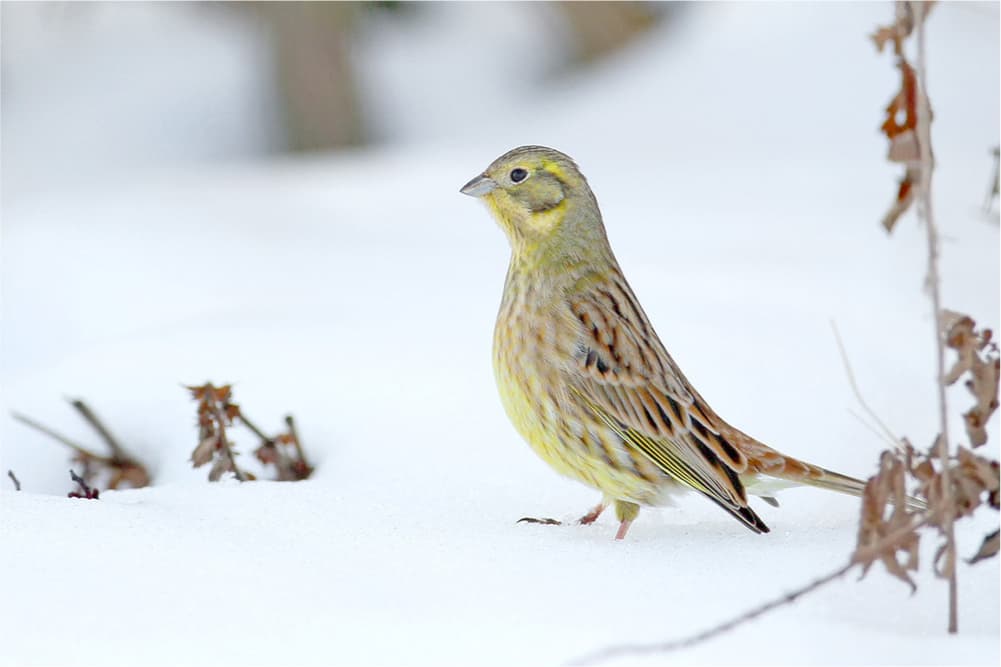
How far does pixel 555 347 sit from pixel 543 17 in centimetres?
902

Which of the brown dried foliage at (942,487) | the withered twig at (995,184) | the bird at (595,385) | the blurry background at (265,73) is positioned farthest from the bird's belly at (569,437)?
the blurry background at (265,73)

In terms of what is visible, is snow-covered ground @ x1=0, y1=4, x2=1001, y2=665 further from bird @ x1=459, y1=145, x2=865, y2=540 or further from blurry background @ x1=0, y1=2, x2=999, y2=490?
bird @ x1=459, y1=145, x2=865, y2=540

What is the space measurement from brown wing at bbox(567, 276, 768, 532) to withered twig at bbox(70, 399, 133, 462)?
164cm

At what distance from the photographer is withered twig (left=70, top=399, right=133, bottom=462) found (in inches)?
180

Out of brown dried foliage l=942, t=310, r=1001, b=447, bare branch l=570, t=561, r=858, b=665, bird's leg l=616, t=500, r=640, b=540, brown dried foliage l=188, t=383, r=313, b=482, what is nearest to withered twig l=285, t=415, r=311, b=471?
brown dried foliage l=188, t=383, r=313, b=482

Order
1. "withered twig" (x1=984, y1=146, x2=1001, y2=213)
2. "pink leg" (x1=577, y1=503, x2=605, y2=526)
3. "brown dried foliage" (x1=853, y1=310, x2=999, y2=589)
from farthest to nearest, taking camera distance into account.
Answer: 1. "withered twig" (x1=984, y1=146, x2=1001, y2=213)
2. "pink leg" (x1=577, y1=503, x2=605, y2=526)
3. "brown dried foliage" (x1=853, y1=310, x2=999, y2=589)

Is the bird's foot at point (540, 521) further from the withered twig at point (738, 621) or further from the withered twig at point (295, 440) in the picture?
the withered twig at point (738, 621)

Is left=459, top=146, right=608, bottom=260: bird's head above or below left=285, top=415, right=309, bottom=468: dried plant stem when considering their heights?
above

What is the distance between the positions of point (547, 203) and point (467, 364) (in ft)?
3.95

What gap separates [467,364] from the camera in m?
5.05

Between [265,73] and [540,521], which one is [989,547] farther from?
[265,73]

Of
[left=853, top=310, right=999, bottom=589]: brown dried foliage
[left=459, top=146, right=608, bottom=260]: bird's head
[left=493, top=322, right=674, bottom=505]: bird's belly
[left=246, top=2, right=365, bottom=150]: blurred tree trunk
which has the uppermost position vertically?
[left=246, top=2, right=365, bottom=150]: blurred tree trunk

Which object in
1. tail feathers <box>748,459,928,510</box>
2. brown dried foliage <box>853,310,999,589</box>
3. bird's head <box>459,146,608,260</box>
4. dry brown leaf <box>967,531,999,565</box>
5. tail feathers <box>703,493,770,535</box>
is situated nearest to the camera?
brown dried foliage <box>853,310,999,589</box>

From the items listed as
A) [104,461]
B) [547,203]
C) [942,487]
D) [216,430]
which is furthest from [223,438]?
[942,487]
